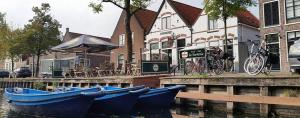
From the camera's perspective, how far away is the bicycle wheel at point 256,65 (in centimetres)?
1297

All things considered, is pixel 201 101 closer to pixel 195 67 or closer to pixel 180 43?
pixel 195 67

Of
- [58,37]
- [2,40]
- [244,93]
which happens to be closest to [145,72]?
[244,93]

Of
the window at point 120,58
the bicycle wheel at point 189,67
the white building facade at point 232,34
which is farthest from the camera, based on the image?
the window at point 120,58

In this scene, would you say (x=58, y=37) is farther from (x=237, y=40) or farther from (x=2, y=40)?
(x=237, y=40)

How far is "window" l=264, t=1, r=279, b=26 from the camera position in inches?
1011

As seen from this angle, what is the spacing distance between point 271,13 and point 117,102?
16.7 m

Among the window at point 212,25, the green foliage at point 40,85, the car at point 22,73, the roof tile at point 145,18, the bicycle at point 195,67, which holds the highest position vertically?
the roof tile at point 145,18

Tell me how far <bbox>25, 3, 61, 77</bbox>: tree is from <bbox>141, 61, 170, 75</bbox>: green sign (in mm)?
22613

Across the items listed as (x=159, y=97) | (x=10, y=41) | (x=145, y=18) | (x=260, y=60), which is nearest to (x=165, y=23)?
(x=145, y=18)

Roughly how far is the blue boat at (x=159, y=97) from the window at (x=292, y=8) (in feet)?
42.9

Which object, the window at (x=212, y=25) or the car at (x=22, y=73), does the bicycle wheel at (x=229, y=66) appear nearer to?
the window at (x=212, y=25)

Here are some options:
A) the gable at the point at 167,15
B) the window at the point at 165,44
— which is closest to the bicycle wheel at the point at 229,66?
the gable at the point at 167,15

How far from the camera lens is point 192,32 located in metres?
Answer: 32.0

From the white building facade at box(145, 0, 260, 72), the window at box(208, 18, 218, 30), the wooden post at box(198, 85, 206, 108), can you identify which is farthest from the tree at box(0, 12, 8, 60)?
the wooden post at box(198, 85, 206, 108)
